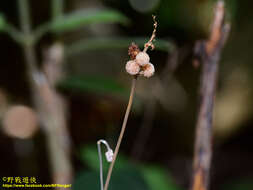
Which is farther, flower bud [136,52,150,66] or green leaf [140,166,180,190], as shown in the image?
green leaf [140,166,180,190]

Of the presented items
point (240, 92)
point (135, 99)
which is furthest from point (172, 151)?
point (135, 99)

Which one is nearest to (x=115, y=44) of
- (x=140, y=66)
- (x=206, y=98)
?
(x=206, y=98)

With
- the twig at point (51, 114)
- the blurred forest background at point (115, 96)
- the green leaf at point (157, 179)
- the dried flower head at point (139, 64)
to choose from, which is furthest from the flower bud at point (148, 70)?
the green leaf at point (157, 179)

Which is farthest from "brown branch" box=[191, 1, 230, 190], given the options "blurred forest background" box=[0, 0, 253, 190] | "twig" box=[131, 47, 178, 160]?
"twig" box=[131, 47, 178, 160]

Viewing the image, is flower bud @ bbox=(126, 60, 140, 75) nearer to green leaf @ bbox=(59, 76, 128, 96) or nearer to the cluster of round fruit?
the cluster of round fruit

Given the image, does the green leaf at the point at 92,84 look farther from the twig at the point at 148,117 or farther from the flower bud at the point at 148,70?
the flower bud at the point at 148,70

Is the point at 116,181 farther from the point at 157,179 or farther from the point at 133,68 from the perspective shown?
the point at 133,68

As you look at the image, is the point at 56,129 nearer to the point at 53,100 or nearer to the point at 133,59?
the point at 53,100
